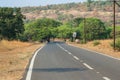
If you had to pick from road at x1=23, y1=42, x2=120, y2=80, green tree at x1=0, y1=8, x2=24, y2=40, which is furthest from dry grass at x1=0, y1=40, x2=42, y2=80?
green tree at x1=0, y1=8, x2=24, y2=40

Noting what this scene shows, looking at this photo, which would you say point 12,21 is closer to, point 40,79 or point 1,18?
point 1,18

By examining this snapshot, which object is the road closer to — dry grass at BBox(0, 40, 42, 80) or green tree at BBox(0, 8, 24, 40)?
dry grass at BBox(0, 40, 42, 80)

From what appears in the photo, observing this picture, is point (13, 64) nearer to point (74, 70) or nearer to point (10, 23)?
point (74, 70)

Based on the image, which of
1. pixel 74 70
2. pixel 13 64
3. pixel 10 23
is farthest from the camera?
pixel 10 23

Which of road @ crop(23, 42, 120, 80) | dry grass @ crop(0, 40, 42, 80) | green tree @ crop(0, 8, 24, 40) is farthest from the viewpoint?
green tree @ crop(0, 8, 24, 40)

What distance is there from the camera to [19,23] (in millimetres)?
96062

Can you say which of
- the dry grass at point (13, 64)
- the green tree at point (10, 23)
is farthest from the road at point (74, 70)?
the green tree at point (10, 23)

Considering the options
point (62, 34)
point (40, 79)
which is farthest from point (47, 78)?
point (62, 34)

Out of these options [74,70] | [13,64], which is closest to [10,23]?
[13,64]

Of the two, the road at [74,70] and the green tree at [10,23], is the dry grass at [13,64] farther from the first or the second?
the green tree at [10,23]

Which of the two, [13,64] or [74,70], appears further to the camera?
[13,64]

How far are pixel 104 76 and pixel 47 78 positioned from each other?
2333 mm

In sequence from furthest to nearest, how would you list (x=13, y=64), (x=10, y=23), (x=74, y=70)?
(x=10, y=23), (x=13, y=64), (x=74, y=70)

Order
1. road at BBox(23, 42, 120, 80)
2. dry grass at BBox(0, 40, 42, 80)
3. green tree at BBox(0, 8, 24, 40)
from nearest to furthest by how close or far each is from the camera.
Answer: road at BBox(23, 42, 120, 80) < dry grass at BBox(0, 40, 42, 80) < green tree at BBox(0, 8, 24, 40)
